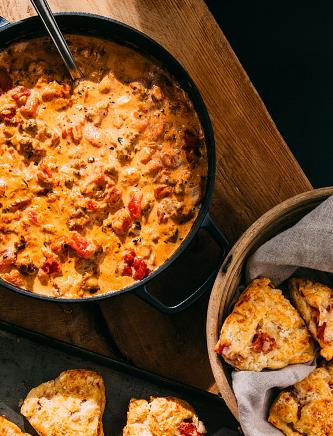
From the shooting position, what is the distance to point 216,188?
13.8 feet

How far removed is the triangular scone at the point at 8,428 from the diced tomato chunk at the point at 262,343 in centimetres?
148

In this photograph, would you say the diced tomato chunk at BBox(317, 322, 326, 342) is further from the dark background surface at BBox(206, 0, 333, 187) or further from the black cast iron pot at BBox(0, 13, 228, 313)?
the dark background surface at BBox(206, 0, 333, 187)

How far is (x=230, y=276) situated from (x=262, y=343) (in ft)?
1.24

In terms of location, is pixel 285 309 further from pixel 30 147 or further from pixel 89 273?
pixel 30 147

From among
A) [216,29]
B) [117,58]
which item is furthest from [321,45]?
[117,58]

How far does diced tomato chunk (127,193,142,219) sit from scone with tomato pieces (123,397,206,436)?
107cm

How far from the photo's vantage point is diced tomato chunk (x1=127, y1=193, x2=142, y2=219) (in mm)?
3908

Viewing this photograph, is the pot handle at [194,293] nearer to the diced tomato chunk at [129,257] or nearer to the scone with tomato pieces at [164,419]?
the diced tomato chunk at [129,257]

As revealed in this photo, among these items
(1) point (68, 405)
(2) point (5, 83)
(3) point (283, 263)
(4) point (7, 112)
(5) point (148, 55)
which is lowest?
(1) point (68, 405)

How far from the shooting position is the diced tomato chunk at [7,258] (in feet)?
12.6

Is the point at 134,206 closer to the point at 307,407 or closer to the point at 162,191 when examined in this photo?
the point at 162,191

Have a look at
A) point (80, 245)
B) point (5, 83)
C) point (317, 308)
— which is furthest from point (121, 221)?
point (317, 308)

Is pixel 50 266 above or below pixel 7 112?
below

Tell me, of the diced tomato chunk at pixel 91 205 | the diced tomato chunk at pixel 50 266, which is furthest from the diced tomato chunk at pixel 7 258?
the diced tomato chunk at pixel 91 205
